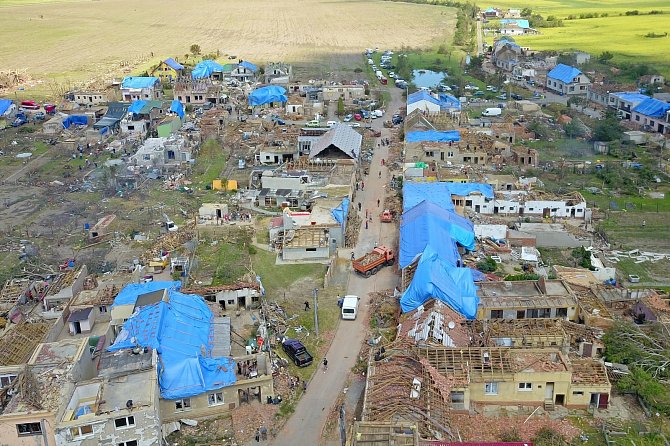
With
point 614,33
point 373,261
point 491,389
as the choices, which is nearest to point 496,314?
point 491,389

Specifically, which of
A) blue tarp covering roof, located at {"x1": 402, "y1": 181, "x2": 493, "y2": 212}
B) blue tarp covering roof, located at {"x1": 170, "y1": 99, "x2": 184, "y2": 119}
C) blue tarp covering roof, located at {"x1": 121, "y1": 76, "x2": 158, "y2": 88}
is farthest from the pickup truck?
blue tarp covering roof, located at {"x1": 121, "y1": 76, "x2": 158, "y2": 88}

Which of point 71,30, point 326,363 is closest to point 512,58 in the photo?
point 326,363

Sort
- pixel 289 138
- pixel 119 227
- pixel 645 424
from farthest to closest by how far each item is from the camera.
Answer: pixel 289 138, pixel 119 227, pixel 645 424

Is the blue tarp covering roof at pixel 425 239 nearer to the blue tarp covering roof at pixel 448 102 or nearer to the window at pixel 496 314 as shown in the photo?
the window at pixel 496 314

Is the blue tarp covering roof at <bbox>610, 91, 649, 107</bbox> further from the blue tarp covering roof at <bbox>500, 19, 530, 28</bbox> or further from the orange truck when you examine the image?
the blue tarp covering roof at <bbox>500, 19, 530, 28</bbox>

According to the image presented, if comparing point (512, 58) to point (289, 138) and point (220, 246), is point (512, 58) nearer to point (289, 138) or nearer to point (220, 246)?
point (289, 138)
